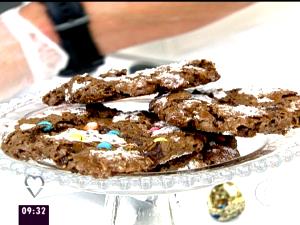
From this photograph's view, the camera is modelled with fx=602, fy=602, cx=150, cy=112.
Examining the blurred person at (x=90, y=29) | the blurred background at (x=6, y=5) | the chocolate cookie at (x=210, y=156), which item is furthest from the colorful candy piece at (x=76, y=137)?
the blurred background at (x=6, y=5)

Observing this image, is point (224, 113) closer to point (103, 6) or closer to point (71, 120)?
point (71, 120)

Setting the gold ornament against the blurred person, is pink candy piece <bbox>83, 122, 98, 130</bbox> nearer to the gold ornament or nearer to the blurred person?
the gold ornament

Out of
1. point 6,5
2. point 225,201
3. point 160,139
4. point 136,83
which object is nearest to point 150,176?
point 160,139

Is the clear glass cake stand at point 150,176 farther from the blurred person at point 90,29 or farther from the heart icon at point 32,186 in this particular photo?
the blurred person at point 90,29

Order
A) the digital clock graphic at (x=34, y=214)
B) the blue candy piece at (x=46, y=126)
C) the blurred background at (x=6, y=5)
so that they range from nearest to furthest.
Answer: the blue candy piece at (x=46, y=126) < the digital clock graphic at (x=34, y=214) < the blurred background at (x=6, y=5)

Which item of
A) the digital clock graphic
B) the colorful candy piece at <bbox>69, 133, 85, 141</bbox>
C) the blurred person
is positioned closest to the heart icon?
the digital clock graphic

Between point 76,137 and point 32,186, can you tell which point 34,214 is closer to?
point 32,186
